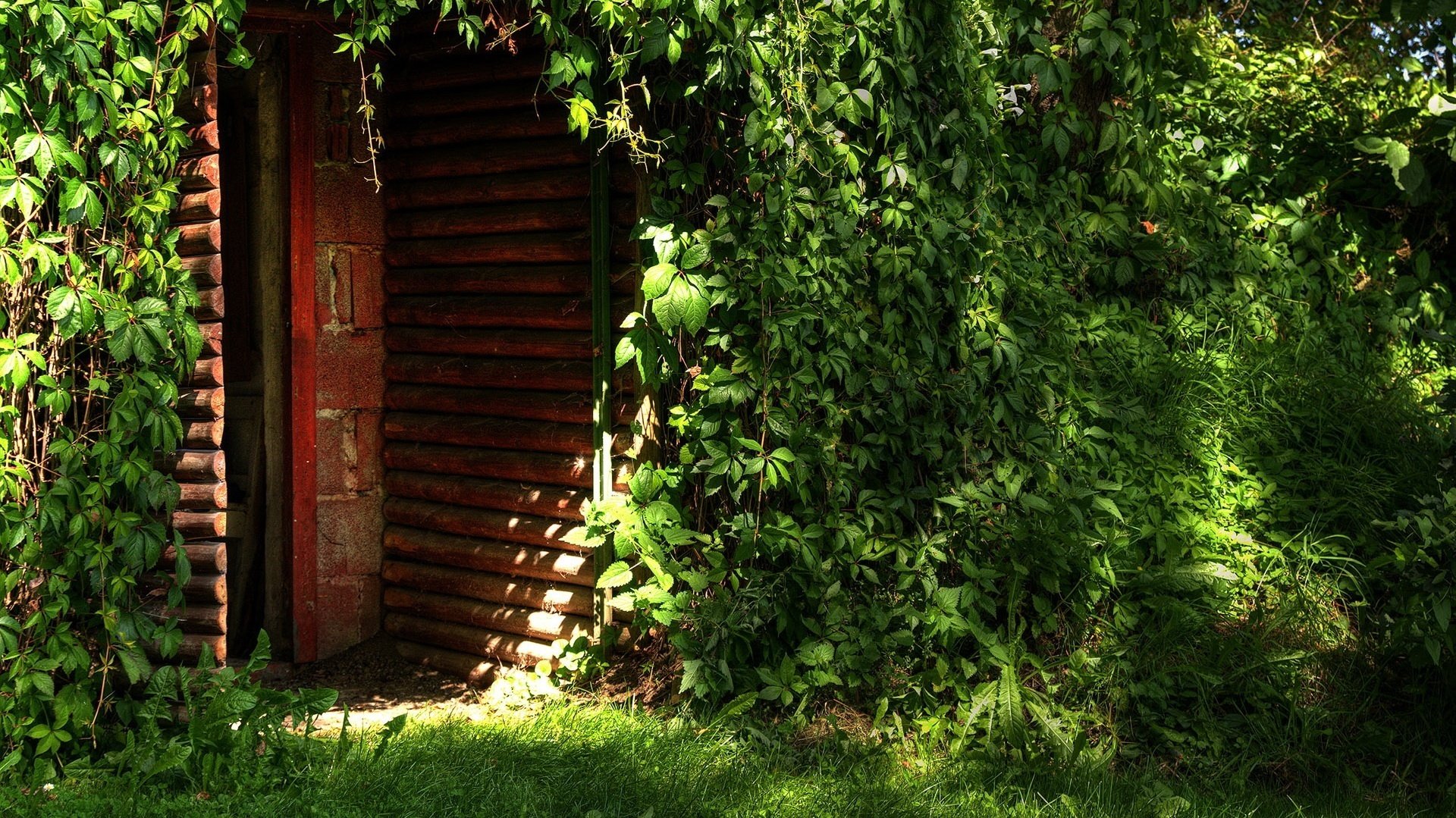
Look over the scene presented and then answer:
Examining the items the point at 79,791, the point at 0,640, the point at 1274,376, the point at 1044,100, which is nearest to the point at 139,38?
the point at 0,640

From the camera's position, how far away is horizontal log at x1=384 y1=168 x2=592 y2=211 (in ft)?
18.7

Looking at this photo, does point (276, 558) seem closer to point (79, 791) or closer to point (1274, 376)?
point (79, 791)

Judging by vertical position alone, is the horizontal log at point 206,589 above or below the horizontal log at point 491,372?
below

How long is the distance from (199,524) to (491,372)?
6.62 feet

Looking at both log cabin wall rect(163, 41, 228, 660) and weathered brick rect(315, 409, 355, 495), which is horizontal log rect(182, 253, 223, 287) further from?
weathered brick rect(315, 409, 355, 495)

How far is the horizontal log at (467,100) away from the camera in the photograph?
5.86m

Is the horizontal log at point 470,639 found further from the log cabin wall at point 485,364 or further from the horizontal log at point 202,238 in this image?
the horizontal log at point 202,238

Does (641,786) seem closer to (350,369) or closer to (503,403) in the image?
(503,403)

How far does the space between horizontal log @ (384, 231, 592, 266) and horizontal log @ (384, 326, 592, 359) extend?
0.35 metres

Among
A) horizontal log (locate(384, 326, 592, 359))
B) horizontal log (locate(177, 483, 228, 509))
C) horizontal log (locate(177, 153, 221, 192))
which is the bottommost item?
horizontal log (locate(177, 483, 228, 509))

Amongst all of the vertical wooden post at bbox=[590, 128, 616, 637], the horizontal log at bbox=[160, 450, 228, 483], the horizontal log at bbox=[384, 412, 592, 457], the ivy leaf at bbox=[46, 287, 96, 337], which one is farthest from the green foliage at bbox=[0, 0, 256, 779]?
the horizontal log at bbox=[384, 412, 592, 457]

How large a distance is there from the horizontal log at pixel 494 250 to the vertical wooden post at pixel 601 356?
152 mm

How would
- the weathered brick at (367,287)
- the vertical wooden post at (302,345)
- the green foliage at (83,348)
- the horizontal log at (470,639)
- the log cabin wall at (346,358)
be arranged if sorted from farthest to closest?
the weathered brick at (367,287), the log cabin wall at (346,358), the vertical wooden post at (302,345), the horizontal log at (470,639), the green foliage at (83,348)

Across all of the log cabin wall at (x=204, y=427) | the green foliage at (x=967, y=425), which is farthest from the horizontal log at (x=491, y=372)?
the log cabin wall at (x=204, y=427)
